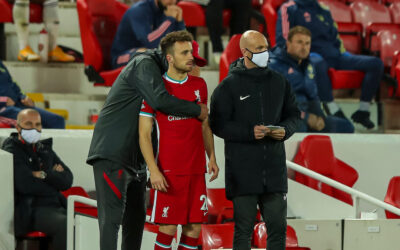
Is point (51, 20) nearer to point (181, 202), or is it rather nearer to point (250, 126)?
point (250, 126)

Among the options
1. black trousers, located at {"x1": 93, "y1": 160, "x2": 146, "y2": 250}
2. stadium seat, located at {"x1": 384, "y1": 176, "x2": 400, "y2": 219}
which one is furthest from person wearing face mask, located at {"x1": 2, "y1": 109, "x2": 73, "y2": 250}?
stadium seat, located at {"x1": 384, "y1": 176, "x2": 400, "y2": 219}

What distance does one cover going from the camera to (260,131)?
4.46 metres

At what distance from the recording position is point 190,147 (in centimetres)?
435

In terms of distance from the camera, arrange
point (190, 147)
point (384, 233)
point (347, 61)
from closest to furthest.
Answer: point (190, 147)
point (384, 233)
point (347, 61)

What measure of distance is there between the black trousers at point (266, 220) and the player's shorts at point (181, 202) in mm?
231

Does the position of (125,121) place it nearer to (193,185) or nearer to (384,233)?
(193,185)

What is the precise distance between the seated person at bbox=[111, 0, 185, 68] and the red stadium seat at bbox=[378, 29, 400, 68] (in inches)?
76.9

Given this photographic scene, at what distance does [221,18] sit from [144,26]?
1053 millimetres

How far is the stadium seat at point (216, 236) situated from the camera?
533 centimetres

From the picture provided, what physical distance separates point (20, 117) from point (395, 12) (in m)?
5.18

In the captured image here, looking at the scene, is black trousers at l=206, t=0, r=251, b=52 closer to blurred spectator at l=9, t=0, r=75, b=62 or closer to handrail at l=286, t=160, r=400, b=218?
blurred spectator at l=9, t=0, r=75, b=62

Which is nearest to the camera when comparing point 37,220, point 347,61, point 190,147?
point 190,147

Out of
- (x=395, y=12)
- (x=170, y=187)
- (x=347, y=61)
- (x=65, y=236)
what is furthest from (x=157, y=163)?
(x=395, y=12)

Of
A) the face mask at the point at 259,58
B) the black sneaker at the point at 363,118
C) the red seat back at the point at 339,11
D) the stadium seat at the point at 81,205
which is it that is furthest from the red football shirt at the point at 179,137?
the red seat back at the point at 339,11
